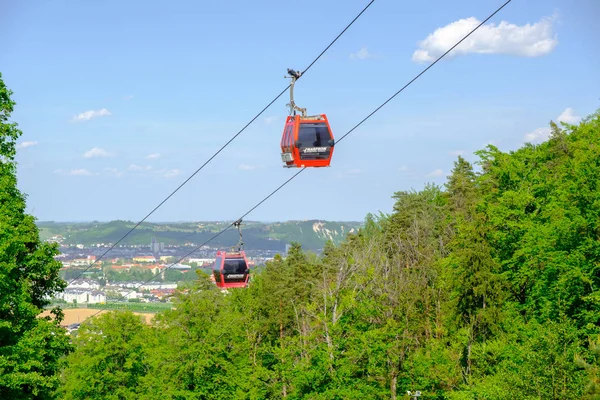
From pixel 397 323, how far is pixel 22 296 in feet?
83.1

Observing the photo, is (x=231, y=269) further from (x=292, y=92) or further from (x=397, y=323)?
(x=292, y=92)

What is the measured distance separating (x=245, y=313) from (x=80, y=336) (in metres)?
21.8

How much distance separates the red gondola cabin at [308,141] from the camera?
2612 centimetres

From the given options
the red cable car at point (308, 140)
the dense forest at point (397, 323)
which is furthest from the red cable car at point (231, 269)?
the red cable car at point (308, 140)

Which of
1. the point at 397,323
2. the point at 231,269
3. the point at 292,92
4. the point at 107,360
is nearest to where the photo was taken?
the point at 292,92

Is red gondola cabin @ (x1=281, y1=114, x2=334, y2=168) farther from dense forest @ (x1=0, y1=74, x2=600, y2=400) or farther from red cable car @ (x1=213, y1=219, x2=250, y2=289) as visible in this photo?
red cable car @ (x1=213, y1=219, x2=250, y2=289)

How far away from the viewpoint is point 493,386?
35000 mm

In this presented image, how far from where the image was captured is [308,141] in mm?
26219

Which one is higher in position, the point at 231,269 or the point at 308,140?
the point at 308,140

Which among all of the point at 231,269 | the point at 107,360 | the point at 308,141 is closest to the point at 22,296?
the point at 308,141

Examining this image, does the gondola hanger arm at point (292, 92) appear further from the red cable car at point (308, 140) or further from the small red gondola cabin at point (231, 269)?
the small red gondola cabin at point (231, 269)

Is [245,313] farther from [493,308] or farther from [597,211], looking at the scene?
[597,211]

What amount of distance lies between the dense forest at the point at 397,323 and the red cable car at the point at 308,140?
10.0m

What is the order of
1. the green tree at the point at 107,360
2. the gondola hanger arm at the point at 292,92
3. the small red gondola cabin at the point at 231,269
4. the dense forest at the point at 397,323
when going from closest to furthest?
the gondola hanger arm at the point at 292,92, the dense forest at the point at 397,323, the small red gondola cabin at the point at 231,269, the green tree at the point at 107,360
